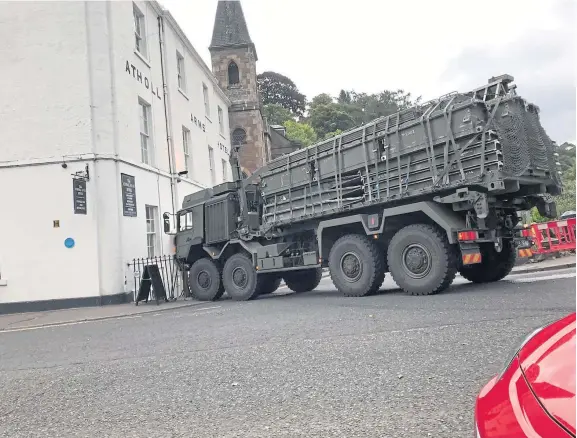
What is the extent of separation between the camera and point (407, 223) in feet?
29.2

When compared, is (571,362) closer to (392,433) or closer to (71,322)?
(392,433)

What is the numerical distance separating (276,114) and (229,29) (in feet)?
91.2

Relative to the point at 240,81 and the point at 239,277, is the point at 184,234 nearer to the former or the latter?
the point at 239,277

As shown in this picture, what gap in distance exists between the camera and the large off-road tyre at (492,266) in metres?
9.56

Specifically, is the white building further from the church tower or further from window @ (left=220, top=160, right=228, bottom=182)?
the church tower

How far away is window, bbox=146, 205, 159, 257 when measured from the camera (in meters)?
15.5

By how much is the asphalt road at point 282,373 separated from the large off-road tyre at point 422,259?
70cm

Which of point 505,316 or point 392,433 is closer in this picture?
point 392,433

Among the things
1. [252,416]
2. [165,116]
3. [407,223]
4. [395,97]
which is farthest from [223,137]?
[395,97]

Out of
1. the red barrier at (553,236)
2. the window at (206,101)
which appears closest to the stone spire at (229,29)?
the window at (206,101)

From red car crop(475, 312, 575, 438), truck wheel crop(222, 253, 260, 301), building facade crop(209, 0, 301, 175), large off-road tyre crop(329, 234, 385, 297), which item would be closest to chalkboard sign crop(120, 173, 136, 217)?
truck wheel crop(222, 253, 260, 301)

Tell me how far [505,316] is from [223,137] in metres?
22.1

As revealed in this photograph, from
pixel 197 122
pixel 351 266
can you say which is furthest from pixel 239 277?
pixel 197 122

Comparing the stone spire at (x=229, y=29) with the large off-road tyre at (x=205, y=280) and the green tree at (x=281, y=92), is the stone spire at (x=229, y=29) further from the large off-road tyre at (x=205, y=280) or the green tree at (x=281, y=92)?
the green tree at (x=281, y=92)
